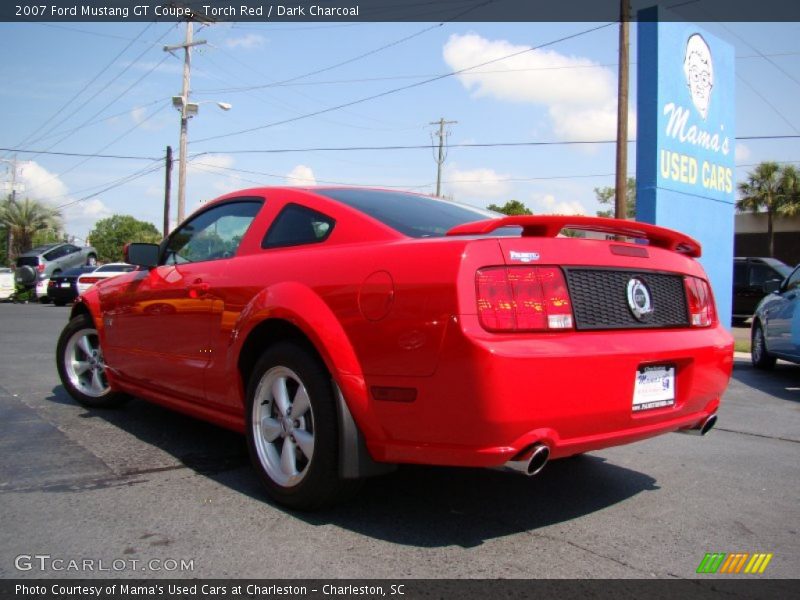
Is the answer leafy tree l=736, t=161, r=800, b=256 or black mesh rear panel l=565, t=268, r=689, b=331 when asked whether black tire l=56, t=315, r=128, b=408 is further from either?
leafy tree l=736, t=161, r=800, b=256

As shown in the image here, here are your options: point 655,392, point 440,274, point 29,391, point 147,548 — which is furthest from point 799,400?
point 29,391

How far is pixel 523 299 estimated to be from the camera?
8.28ft

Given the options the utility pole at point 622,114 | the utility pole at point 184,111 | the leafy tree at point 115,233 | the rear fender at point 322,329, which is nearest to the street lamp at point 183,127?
the utility pole at point 184,111

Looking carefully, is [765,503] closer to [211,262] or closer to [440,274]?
[440,274]

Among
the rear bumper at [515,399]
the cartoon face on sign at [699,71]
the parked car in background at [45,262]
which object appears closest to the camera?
the rear bumper at [515,399]

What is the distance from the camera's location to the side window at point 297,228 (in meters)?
3.20

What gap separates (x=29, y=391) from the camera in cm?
573

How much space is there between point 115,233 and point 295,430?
124 m

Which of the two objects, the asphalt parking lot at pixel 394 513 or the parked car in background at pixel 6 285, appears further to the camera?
the parked car in background at pixel 6 285

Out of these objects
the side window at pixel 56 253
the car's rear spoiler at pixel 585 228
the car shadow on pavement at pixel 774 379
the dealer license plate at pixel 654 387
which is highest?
the side window at pixel 56 253

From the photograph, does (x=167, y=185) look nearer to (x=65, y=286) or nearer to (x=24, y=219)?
(x=65, y=286)

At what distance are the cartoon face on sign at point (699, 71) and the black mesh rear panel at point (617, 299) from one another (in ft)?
35.7
